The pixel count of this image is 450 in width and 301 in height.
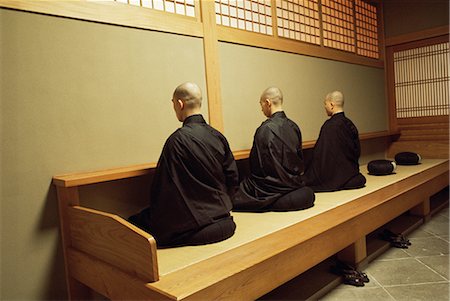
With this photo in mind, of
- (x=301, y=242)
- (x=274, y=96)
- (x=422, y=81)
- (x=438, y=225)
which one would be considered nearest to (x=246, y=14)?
(x=274, y=96)

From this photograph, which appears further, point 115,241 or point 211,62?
point 211,62

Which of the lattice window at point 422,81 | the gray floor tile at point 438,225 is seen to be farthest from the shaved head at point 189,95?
the lattice window at point 422,81

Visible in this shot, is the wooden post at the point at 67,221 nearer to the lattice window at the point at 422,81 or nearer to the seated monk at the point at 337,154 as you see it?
the seated monk at the point at 337,154

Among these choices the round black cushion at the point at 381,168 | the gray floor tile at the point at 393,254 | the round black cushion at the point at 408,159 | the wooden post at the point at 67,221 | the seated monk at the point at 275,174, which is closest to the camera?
the wooden post at the point at 67,221

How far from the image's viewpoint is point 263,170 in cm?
324

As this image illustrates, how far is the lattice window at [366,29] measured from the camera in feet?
20.7

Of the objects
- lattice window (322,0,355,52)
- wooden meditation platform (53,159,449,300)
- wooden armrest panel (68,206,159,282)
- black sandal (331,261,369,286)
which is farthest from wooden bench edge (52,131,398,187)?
lattice window (322,0,355,52)

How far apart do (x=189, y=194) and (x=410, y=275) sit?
2.20 m

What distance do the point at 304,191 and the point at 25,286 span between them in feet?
7.54

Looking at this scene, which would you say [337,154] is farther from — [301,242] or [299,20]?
[299,20]

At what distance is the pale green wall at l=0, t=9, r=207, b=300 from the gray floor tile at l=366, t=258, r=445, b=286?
2.32 metres

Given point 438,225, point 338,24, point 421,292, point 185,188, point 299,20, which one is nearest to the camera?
point 185,188

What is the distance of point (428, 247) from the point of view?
381 centimetres

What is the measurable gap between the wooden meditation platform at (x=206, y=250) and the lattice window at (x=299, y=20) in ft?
8.23
